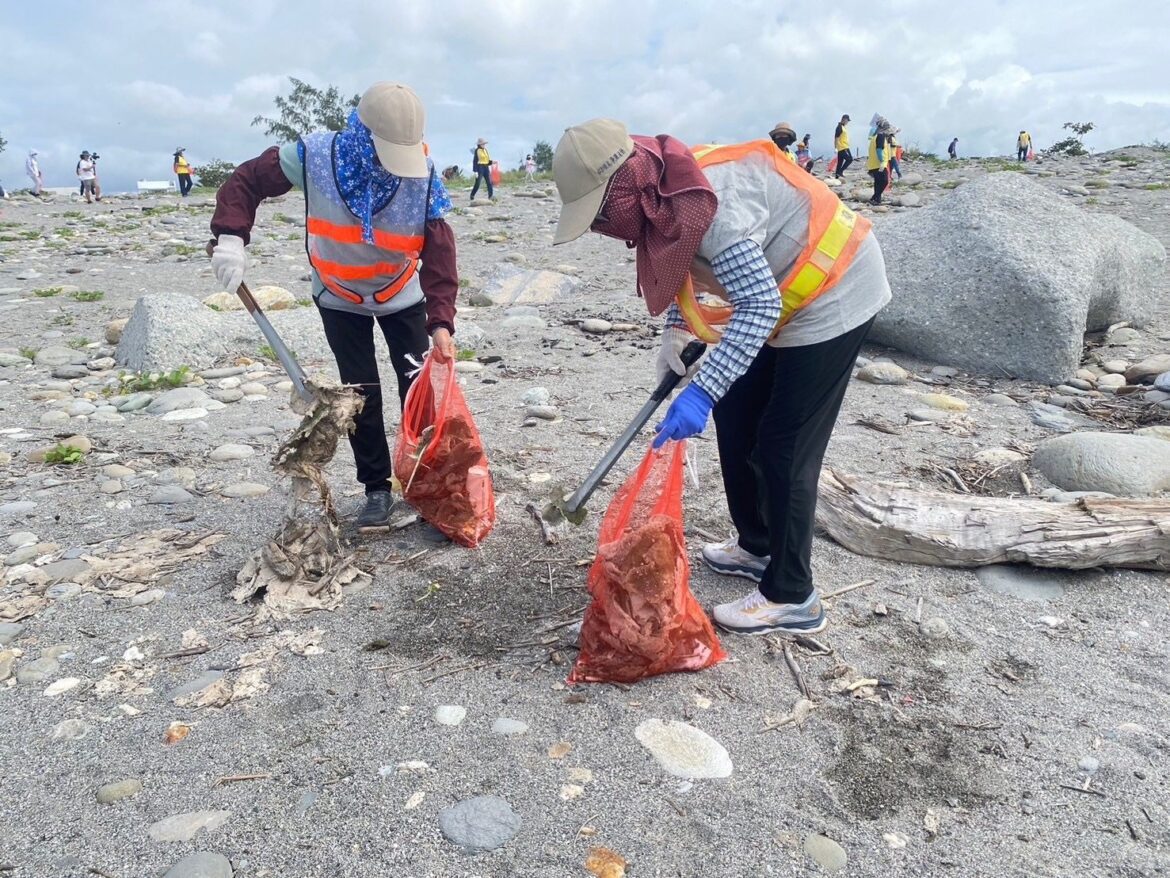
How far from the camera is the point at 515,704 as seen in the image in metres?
2.44

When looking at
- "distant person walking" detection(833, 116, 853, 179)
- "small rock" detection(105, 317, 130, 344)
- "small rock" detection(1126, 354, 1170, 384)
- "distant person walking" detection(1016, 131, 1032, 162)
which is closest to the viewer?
"small rock" detection(1126, 354, 1170, 384)

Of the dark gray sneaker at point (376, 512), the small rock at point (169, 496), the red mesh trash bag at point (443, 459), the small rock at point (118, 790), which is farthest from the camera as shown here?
the small rock at point (169, 496)

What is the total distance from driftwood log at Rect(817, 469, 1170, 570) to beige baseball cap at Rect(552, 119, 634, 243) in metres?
1.82

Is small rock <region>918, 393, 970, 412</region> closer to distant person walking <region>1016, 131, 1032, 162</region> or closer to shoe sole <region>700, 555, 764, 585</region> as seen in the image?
shoe sole <region>700, 555, 764, 585</region>

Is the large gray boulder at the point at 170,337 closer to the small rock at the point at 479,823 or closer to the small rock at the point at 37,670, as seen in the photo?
the small rock at the point at 37,670

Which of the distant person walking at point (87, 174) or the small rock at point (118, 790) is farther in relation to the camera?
the distant person walking at point (87, 174)

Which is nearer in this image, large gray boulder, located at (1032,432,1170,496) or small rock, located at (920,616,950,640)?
small rock, located at (920,616,950,640)

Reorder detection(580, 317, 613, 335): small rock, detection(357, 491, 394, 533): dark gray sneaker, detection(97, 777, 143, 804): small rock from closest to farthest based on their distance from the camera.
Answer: detection(97, 777, 143, 804): small rock < detection(357, 491, 394, 533): dark gray sneaker < detection(580, 317, 613, 335): small rock

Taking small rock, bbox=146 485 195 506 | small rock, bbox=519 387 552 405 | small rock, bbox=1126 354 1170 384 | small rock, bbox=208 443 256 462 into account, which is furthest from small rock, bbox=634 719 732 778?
small rock, bbox=1126 354 1170 384

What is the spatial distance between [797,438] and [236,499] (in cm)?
269

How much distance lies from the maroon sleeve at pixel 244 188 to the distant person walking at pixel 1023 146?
1098 inches

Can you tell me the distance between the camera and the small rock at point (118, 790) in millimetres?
2049

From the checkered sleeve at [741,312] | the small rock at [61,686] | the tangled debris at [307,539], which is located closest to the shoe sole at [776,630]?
the checkered sleeve at [741,312]

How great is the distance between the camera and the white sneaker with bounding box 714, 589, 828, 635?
280 cm
